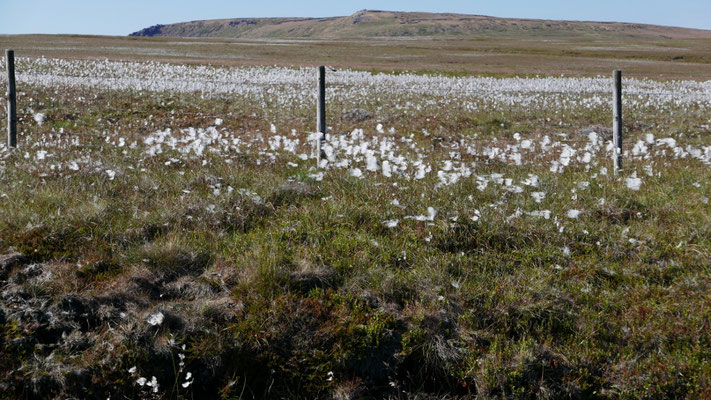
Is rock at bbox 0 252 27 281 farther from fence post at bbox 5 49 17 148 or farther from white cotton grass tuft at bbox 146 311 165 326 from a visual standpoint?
fence post at bbox 5 49 17 148

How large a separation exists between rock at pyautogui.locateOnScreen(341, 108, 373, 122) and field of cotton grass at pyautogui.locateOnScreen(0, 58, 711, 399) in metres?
7.77

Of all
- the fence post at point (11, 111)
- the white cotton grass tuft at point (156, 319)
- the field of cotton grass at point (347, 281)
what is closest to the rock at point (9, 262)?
the field of cotton grass at point (347, 281)

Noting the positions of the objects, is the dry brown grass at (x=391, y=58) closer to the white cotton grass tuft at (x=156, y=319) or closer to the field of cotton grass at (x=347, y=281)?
the field of cotton grass at (x=347, y=281)

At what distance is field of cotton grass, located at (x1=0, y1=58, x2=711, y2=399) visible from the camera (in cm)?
404

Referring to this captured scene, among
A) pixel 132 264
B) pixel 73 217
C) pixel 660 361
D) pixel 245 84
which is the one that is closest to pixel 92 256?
pixel 132 264

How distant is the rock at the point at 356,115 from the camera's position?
16.4m

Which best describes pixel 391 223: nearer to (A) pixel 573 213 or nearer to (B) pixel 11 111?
(A) pixel 573 213

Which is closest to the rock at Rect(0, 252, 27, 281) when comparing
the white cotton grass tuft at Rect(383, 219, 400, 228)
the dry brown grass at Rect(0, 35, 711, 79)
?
the white cotton grass tuft at Rect(383, 219, 400, 228)

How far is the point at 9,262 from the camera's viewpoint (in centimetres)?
464

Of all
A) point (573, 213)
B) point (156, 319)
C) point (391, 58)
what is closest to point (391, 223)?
point (573, 213)

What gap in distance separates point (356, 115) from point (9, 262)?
12.8 meters

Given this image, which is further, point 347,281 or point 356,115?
point 356,115

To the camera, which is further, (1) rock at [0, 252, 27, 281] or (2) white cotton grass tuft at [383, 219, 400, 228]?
(2) white cotton grass tuft at [383, 219, 400, 228]

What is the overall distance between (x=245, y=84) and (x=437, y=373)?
2286 cm
